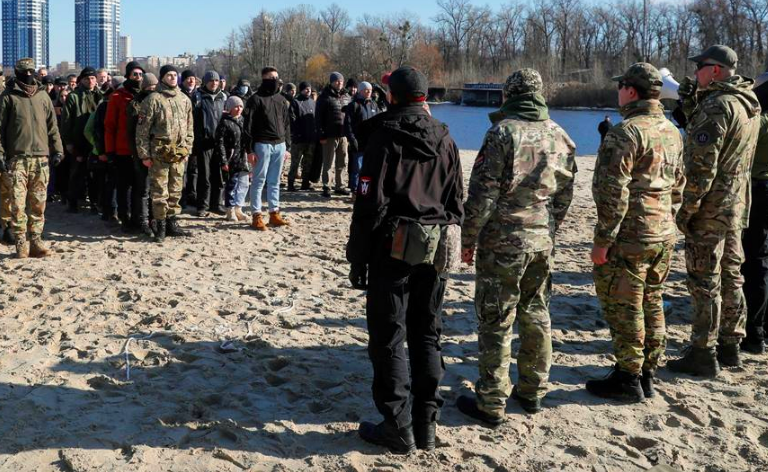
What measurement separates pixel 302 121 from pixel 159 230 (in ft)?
14.8

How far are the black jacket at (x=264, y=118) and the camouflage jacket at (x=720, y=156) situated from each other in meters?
5.24

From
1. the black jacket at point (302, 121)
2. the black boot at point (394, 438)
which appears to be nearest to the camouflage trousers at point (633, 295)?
the black boot at point (394, 438)

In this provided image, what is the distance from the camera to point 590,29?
108 meters

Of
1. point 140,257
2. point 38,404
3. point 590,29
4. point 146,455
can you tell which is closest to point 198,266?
point 140,257

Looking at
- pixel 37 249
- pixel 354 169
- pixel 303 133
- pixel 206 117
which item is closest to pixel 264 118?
pixel 206 117

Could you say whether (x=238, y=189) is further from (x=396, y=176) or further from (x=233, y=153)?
(x=396, y=176)

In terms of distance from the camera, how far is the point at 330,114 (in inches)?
483

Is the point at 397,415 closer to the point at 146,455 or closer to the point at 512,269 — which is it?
the point at 512,269

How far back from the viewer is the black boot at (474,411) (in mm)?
4512

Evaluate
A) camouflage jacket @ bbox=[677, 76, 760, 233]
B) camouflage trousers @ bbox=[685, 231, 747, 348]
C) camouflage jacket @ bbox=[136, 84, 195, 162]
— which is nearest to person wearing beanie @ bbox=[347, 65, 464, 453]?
camouflage jacket @ bbox=[677, 76, 760, 233]

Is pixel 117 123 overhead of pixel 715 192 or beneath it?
overhead

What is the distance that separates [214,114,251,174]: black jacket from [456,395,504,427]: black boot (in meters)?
6.11

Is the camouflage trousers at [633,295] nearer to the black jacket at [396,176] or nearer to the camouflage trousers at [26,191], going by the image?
the black jacket at [396,176]

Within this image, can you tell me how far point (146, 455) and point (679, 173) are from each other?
355cm
